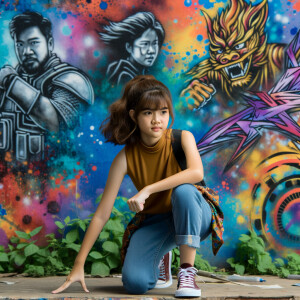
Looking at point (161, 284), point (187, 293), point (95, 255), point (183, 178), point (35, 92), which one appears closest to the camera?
point (187, 293)

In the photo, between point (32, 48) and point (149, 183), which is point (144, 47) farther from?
point (149, 183)

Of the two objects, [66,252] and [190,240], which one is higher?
[190,240]

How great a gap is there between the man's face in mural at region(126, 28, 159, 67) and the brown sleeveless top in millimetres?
1368

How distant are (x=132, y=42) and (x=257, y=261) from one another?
6.76 ft

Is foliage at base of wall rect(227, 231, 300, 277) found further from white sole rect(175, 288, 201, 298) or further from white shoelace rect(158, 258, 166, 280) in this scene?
white sole rect(175, 288, 201, 298)

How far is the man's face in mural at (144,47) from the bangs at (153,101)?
1.39 metres

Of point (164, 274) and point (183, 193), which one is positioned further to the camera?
point (164, 274)

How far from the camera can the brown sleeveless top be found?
10.3 ft

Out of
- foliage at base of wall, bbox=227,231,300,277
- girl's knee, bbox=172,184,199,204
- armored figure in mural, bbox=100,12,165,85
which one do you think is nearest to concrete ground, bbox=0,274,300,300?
foliage at base of wall, bbox=227,231,300,277

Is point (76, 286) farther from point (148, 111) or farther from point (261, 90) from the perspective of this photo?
point (261, 90)

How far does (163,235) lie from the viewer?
10.4 ft

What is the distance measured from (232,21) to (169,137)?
5.61 feet

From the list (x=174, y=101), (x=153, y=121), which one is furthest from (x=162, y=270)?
(x=174, y=101)

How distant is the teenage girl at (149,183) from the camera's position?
291 centimetres
